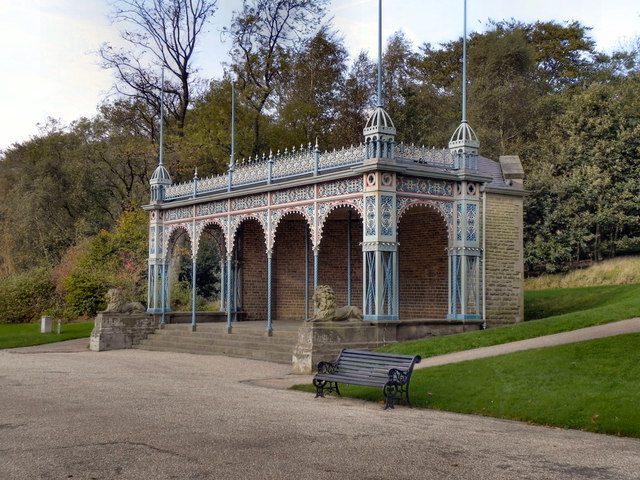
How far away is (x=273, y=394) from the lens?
39.3 ft

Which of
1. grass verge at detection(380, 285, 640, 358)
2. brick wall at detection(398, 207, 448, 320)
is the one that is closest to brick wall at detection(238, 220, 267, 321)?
brick wall at detection(398, 207, 448, 320)

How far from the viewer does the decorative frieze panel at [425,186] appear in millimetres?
17062

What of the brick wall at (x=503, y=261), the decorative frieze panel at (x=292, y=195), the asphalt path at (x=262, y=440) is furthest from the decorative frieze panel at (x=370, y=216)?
the asphalt path at (x=262, y=440)

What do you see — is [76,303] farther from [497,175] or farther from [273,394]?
[273,394]

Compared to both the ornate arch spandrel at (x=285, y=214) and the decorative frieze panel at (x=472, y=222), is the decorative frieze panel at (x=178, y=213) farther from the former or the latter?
the decorative frieze panel at (x=472, y=222)

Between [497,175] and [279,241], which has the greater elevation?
[497,175]

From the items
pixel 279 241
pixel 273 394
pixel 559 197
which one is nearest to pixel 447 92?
pixel 559 197

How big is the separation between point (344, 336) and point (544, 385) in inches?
214

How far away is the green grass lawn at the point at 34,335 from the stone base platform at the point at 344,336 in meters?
11.6

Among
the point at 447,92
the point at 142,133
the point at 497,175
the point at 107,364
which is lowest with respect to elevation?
the point at 107,364

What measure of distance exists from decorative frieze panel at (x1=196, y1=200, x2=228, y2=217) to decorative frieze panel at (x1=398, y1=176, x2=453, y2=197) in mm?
6174

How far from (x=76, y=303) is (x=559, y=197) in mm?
19652

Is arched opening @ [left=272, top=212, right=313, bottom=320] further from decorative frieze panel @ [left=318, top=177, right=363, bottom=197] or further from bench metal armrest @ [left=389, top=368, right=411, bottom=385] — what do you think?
bench metal armrest @ [left=389, top=368, right=411, bottom=385]

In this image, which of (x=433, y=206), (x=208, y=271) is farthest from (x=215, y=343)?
(x=208, y=271)
